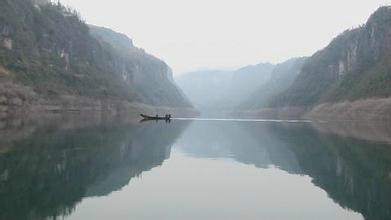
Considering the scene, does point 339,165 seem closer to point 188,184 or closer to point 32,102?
point 188,184

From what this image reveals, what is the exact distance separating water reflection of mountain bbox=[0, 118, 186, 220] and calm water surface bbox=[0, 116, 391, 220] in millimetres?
46

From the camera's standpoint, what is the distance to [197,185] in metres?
26.1

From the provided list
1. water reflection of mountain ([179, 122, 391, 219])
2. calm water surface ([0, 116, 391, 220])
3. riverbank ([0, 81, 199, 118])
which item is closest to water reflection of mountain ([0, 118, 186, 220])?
calm water surface ([0, 116, 391, 220])

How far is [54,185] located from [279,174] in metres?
14.0

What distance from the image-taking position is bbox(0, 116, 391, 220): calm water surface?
1966 cm

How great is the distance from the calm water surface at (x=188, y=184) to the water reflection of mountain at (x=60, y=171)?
46 mm

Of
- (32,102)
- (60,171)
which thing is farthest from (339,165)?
(32,102)

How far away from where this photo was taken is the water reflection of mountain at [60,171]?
1994 cm

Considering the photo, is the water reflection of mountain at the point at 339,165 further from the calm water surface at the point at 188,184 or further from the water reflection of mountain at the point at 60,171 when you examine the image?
the water reflection of mountain at the point at 60,171

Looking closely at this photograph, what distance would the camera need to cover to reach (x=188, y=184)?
26.3 meters

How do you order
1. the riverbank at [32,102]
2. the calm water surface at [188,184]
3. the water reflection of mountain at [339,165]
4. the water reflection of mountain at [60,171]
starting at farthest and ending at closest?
1. the riverbank at [32,102]
2. the water reflection of mountain at [339,165]
3. the water reflection of mountain at [60,171]
4. the calm water surface at [188,184]

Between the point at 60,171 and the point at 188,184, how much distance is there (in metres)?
7.73

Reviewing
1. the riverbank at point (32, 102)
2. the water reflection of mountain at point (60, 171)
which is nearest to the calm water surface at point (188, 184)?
the water reflection of mountain at point (60, 171)

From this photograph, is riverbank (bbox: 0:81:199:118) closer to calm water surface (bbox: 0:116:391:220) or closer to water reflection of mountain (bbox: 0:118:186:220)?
water reflection of mountain (bbox: 0:118:186:220)
